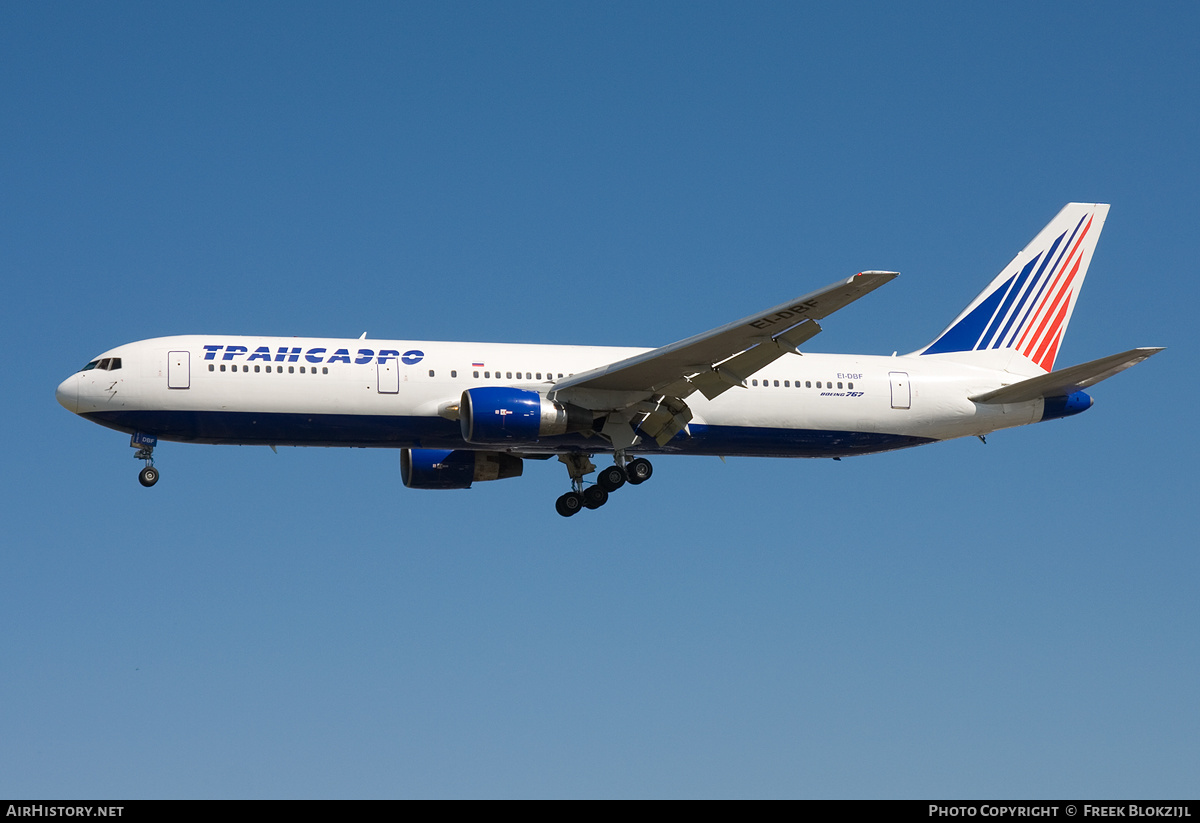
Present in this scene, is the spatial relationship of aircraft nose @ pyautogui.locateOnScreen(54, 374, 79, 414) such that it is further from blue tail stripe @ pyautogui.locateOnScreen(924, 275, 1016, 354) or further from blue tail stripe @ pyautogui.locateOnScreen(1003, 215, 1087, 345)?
blue tail stripe @ pyautogui.locateOnScreen(1003, 215, 1087, 345)

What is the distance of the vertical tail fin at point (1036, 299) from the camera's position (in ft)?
144

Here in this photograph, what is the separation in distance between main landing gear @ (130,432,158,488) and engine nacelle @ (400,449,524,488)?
27.4ft

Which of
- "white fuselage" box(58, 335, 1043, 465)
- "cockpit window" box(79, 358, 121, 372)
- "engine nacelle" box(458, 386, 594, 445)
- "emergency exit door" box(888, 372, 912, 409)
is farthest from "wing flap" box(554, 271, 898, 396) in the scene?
"cockpit window" box(79, 358, 121, 372)

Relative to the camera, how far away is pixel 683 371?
3697cm

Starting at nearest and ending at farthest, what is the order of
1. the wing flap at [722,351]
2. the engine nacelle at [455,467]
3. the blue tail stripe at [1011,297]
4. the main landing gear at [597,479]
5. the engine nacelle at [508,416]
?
1. the wing flap at [722,351]
2. the engine nacelle at [508,416]
3. the main landing gear at [597,479]
4. the engine nacelle at [455,467]
5. the blue tail stripe at [1011,297]

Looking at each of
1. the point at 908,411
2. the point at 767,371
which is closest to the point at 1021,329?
the point at 908,411

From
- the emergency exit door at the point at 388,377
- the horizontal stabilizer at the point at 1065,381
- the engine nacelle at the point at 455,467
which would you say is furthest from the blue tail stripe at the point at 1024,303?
the emergency exit door at the point at 388,377

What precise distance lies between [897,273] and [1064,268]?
1780cm

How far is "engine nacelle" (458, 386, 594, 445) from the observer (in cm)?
3625

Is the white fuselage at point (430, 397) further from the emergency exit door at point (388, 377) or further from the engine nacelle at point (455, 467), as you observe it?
the engine nacelle at point (455, 467)

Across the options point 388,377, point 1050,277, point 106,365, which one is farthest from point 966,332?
point 106,365

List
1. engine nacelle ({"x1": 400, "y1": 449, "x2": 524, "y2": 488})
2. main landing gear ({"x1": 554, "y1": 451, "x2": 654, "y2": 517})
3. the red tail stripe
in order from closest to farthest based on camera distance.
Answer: main landing gear ({"x1": 554, "y1": 451, "x2": 654, "y2": 517}), engine nacelle ({"x1": 400, "y1": 449, "x2": 524, "y2": 488}), the red tail stripe

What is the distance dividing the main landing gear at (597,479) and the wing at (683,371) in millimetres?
1542
